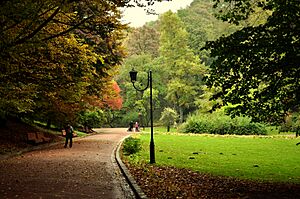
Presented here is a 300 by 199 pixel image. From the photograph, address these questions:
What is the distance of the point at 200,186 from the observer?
30.2ft

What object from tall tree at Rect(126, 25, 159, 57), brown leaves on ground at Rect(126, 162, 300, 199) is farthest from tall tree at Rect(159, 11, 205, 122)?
brown leaves on ground at Rect(126, 162, 300, 199)

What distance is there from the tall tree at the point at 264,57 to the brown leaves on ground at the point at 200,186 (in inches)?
80.4

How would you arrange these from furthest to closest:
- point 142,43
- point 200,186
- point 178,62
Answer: point 142,43, point 178,62, point 200,186

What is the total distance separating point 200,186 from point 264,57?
3.74 metres

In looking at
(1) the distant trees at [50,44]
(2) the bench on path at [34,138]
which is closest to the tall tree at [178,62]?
(2) the bench on path at [34,138]

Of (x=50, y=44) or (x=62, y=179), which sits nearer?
(x=62, y=179)

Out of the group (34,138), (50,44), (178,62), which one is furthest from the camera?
(178,62)

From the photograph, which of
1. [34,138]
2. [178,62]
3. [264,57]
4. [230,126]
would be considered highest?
[178,62]

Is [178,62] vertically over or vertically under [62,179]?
over

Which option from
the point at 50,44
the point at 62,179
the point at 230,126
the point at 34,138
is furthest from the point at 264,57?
the point at 230,126

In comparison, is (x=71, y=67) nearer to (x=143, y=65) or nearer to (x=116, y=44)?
(x=116, y=44)

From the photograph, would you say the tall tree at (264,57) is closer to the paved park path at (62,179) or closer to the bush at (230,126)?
the paved park path at (62,179)

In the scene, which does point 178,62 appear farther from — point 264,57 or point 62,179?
point 264,57

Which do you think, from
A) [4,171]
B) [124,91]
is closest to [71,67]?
[4,171]
